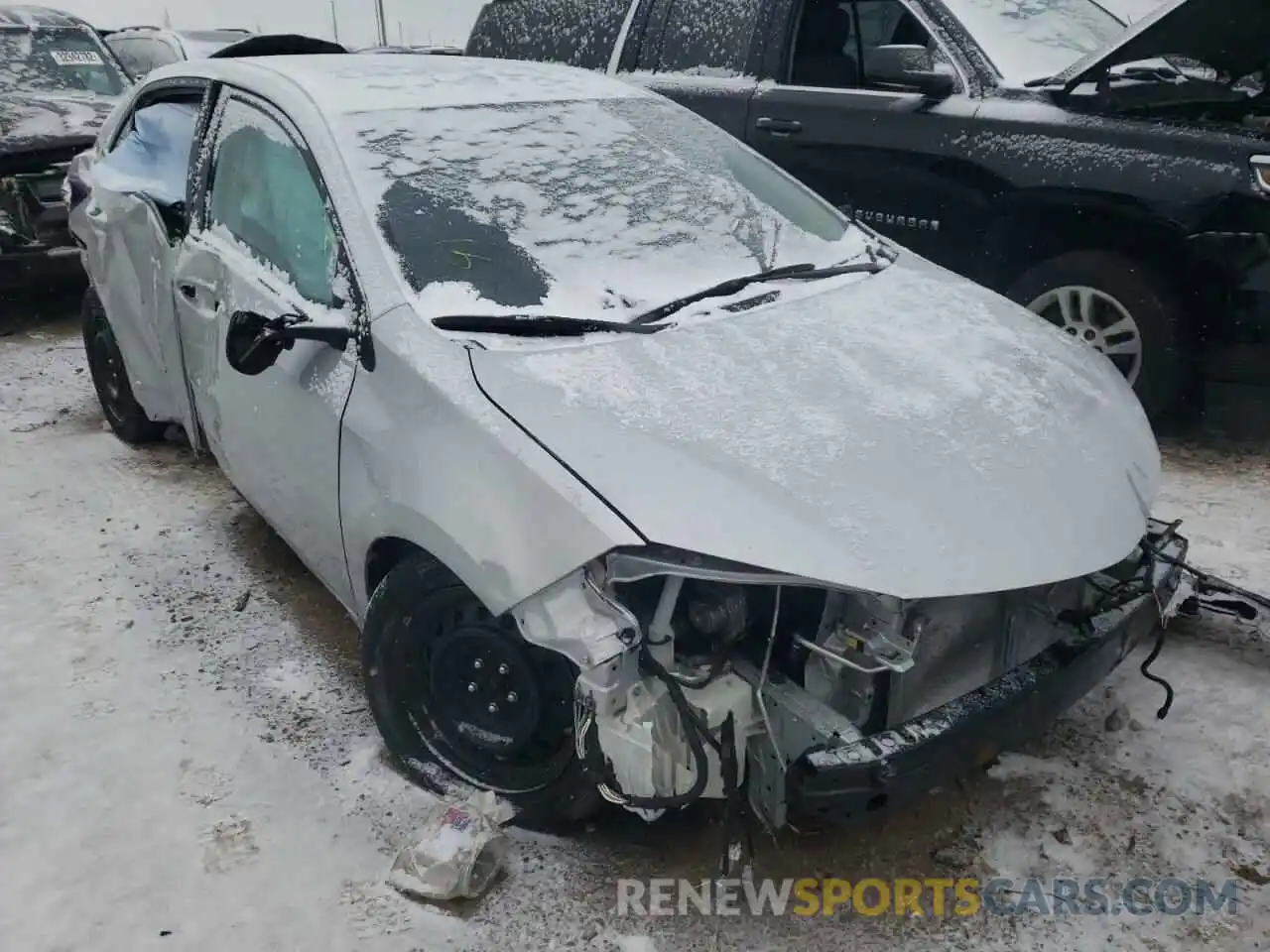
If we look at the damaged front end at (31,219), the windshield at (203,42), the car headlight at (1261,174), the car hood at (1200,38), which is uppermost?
the car hood at (1200,38)

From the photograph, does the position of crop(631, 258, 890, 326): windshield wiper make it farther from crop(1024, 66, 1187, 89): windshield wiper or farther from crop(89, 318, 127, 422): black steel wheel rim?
crop(89, 318, 127, 422): black steel wheel rim

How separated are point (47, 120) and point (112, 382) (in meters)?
2.87

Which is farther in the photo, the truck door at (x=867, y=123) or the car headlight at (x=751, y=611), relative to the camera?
the truck door at (x=867, y=123)

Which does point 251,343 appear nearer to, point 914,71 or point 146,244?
point 146,244

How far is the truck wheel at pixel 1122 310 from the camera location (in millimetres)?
4105

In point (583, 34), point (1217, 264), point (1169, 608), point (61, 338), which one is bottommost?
point (61, 338)

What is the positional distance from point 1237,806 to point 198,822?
2488 mm

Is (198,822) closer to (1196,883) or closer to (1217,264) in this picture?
(1196,883)

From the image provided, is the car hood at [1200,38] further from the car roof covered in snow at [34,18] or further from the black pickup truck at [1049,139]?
the car roof covered in snow at [34,18]

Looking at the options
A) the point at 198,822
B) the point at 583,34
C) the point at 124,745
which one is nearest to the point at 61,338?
the point at 583,34

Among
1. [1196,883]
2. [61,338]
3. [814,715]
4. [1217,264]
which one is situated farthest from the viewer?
[61,338]

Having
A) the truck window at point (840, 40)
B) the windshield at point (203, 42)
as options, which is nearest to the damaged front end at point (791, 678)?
the truck window at point (840, 40)

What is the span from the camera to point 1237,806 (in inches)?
97.6

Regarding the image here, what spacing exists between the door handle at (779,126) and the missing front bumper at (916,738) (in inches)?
127
